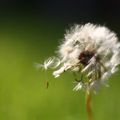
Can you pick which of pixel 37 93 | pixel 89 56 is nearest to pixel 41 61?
pixel 37 93

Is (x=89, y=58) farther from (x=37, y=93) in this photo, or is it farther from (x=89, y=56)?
(x=37, y=93)

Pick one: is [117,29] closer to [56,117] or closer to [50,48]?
[50,48]

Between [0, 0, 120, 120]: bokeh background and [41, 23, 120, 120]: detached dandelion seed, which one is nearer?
[41, 23, 120, 120]: detached dandelion seed

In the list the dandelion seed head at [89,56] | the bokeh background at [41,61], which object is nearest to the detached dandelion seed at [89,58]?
the dandelion seed head at [89,56]

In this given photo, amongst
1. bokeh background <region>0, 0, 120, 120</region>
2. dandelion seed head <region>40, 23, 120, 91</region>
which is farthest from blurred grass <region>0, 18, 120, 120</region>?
dandelion seed head <region>40, 23, 120, 91</region>

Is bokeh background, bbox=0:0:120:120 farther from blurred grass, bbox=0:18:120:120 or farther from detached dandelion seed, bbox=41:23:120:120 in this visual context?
detached dandelion seed, bbox=41:23:120:120

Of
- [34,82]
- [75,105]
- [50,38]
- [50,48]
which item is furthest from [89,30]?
[50,38]

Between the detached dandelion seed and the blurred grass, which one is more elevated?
the blurred grass
